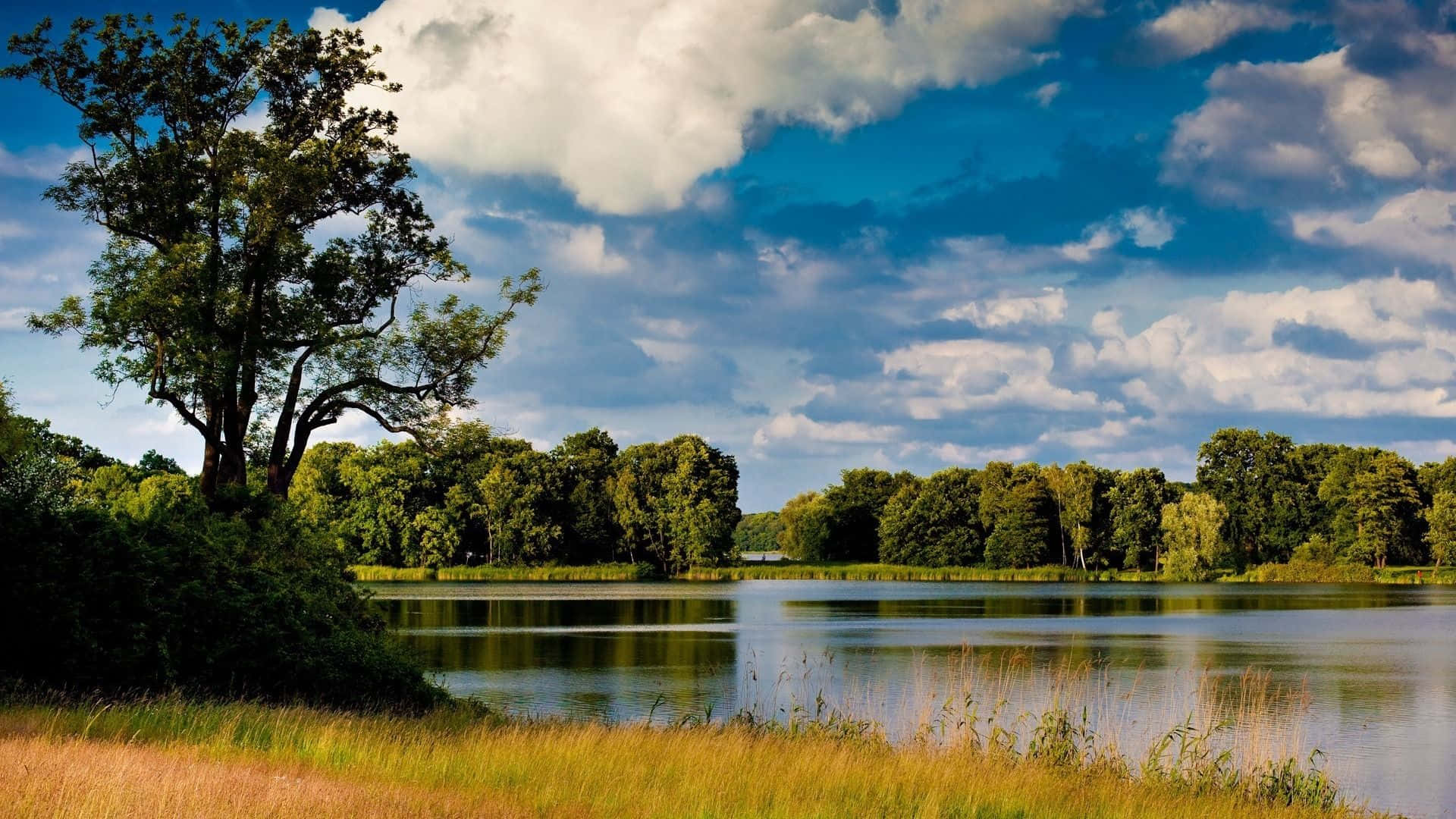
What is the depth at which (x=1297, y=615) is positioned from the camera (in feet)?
193

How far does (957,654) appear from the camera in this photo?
36.1 meters

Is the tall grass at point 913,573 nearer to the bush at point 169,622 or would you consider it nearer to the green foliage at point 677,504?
the green foliage at point 677,504

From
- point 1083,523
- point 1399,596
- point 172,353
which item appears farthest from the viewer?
point 1083,523

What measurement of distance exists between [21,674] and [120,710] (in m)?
2.79

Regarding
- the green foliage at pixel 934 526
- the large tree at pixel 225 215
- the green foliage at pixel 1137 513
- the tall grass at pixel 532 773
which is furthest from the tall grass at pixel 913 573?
the tall grass at pixel 532 773

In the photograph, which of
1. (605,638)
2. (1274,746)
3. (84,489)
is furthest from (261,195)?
(1274,746)

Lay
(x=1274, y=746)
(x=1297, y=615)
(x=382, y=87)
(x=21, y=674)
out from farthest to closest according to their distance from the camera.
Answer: (x=1297, y=615), (x=382, y=87), (x=1274, y=746), (x=21, y=674)

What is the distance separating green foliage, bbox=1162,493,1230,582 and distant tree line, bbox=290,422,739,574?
39.4 m

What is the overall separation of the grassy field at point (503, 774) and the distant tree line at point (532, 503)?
89.5m

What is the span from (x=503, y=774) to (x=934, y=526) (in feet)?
366

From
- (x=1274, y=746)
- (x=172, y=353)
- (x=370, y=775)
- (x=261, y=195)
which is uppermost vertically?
(x=261, y=195)

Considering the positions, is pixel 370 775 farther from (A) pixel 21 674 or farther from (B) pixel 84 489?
(B) pixel 84 489

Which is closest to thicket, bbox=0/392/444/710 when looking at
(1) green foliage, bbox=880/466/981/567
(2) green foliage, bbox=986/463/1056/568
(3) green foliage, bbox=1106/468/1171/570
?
(2) green foliage, bbox=986/463/1056/568

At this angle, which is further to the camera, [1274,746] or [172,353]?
[172,353]
